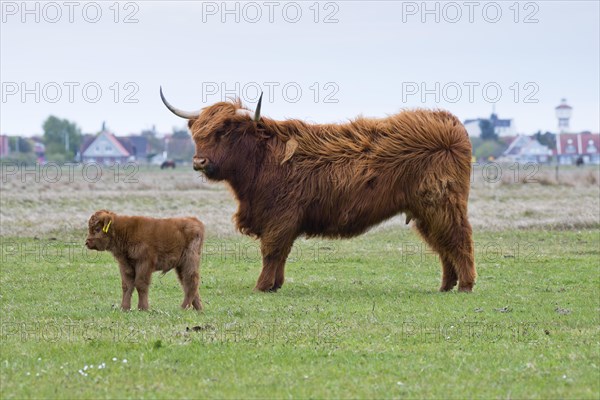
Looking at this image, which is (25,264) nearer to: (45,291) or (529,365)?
(45,291)

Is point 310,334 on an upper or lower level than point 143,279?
lower

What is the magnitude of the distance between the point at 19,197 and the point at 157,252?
27613mm

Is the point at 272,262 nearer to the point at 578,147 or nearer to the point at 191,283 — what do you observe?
the point at 191,283

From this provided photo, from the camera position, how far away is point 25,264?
57.1ft

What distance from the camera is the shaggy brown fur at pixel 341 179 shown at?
47.2 feet

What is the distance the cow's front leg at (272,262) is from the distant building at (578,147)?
Answer: 11446 cm

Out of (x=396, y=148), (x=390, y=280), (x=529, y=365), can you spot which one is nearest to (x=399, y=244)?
(x=390, y=280)

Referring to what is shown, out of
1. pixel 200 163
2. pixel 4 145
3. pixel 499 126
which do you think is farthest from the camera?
pixel 499 126

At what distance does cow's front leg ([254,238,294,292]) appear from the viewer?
14.3 metres

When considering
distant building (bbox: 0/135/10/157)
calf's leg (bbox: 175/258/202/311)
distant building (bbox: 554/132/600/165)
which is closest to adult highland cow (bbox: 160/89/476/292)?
calf's leg (bbox: 175/258/202/311)

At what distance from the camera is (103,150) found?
120m

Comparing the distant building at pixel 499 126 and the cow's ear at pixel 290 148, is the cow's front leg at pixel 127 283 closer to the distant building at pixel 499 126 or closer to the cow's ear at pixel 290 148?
the cow's ear at pixel 290 148

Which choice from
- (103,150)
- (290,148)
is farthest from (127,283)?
(103,150)

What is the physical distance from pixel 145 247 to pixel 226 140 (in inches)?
124
